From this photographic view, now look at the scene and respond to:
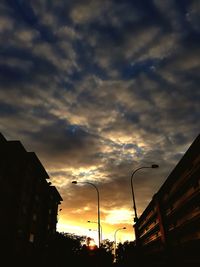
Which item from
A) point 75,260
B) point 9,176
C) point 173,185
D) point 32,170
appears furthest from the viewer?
point 75,260

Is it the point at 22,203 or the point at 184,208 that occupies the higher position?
the point at 22,203

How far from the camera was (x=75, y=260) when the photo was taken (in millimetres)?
47219

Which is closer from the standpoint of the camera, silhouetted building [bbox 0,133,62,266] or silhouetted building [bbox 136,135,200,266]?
silhouetted building [bbox 136,135,200,266]

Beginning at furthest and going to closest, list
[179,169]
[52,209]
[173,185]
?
[52,209]
[173,185]
[179,169]

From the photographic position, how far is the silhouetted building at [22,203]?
109ft

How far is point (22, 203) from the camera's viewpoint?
3791 centimetres

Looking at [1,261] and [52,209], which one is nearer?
[1,261]

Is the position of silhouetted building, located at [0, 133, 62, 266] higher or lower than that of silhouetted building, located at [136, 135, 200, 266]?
higher

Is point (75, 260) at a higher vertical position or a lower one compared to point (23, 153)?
lower

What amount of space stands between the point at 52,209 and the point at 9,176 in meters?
25.3

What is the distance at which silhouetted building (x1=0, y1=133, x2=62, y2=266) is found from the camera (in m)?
33.3

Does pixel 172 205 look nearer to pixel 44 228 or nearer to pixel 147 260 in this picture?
pixel 147 260

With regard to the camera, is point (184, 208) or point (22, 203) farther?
point (22, 203)

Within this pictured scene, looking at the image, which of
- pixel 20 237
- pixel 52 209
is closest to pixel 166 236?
pixel 20 237
